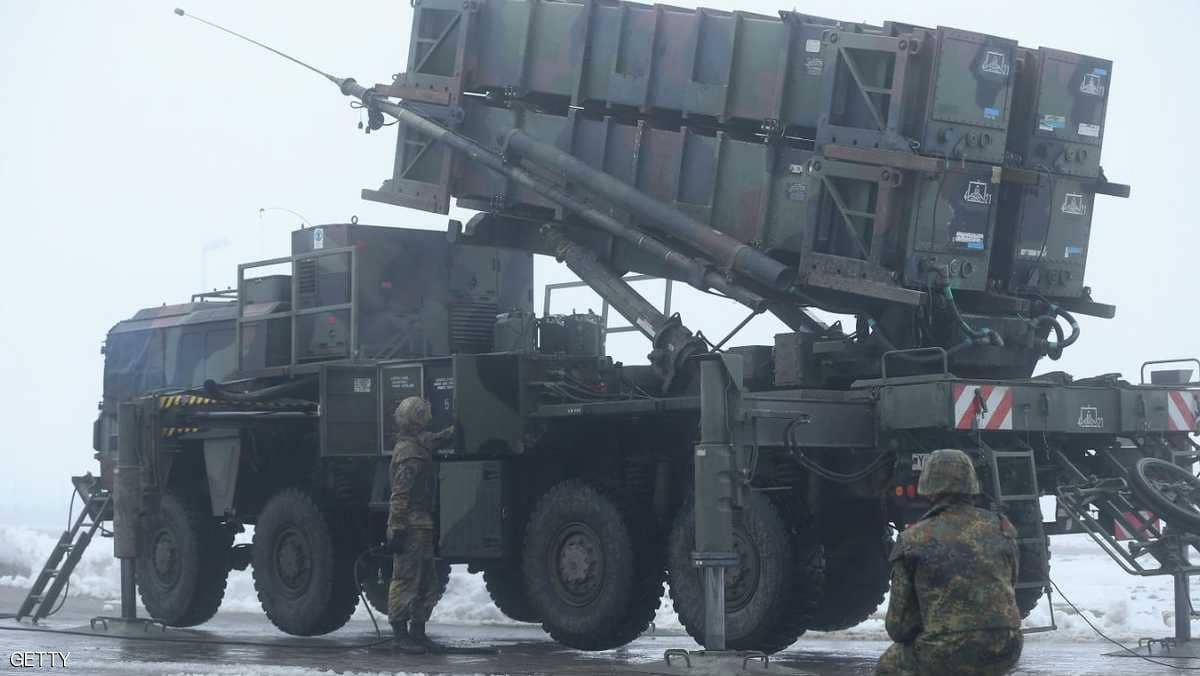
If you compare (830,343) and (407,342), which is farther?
(407,342)

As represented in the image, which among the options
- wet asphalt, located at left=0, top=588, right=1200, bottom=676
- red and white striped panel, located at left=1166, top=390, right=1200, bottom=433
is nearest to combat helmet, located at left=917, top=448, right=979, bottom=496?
wet asphalt, located at left=0, top=588, right=1200, bottom=676

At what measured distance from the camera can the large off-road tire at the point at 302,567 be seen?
1592 cm

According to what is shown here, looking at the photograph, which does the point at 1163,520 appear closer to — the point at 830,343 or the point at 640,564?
the point at 830,343

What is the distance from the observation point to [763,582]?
1265cm

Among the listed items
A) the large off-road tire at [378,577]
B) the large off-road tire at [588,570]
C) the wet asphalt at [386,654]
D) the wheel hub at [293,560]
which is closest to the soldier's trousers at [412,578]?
the wet asphalt at [386,654]

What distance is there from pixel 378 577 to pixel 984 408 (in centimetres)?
726

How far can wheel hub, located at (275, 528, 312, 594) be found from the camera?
16172 millimetres

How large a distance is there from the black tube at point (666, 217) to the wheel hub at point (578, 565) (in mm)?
2355

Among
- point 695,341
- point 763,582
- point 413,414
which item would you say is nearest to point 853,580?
point 763,582

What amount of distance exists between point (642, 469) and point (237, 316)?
559 cm

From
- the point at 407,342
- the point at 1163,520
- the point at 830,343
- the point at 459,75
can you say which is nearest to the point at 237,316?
the point at 407,342

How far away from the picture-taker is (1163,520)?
12.3 m

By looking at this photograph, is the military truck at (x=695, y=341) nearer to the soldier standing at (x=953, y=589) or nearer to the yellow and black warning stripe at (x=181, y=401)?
the yellow and black warning stripe at (x=181, y=401)

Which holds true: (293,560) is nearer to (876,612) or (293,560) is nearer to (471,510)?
(471,510)
